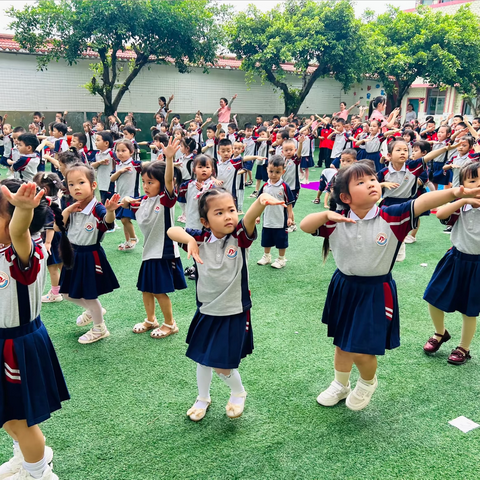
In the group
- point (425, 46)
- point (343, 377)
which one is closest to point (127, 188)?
point (343, 377)

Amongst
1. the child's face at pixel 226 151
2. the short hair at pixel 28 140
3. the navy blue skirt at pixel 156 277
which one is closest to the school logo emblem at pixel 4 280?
the navy blue skirt at pixel 156 277

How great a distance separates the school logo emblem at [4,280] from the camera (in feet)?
5.63

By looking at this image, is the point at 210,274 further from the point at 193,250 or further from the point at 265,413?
the point at 265,413

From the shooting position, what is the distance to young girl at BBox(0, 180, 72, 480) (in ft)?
5.55

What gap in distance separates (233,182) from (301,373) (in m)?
3.49

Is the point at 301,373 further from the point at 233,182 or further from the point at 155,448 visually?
the point at 233,182

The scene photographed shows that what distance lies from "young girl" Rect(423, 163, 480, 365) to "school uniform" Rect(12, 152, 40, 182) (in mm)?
4917

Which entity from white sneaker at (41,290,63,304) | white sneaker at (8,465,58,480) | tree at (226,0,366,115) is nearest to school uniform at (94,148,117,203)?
white sneaker at (41,290,63,304)

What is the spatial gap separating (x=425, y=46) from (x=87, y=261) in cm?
1625

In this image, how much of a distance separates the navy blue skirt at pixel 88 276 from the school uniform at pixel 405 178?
122 inches

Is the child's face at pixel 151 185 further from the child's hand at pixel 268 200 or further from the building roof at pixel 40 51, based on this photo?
the building roof at pixel 40 51

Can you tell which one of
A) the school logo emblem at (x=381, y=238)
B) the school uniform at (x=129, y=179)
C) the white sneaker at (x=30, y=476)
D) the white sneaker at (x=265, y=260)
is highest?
the school logo emblem at (x=381, y=238)

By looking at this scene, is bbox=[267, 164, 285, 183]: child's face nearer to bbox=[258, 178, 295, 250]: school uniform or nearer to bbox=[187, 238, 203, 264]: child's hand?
bbox=[258, 178, 295, 250]: school uniform

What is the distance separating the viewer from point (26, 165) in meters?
5.73
